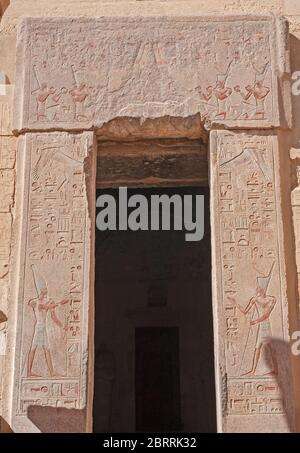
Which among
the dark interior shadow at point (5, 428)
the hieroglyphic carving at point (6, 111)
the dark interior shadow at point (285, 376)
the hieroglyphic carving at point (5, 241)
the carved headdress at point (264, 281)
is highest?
the hieroglyphic carving at point (6, 111)

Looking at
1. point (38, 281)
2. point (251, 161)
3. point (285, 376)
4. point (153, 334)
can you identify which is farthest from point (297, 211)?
point (153, 334)

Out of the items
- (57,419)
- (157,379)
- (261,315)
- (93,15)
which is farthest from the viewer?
(157,379)

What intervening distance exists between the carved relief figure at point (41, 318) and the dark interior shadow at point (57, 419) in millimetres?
249

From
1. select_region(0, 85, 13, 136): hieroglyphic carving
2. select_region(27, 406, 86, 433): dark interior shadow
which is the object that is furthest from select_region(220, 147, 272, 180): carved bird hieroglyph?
select_region(27, 406, 86, 433): dark interior shadow

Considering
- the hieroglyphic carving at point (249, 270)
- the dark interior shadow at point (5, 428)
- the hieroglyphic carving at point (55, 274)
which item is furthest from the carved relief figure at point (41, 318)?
the hieroglyphic carving at point (249, 270)

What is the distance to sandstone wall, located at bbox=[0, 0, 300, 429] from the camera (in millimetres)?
5234

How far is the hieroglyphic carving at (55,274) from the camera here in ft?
15.9

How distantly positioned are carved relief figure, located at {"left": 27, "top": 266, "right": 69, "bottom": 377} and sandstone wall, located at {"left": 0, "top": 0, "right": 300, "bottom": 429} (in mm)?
233

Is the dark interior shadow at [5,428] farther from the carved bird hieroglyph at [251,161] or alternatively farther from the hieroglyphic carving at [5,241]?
the carved bird hieroglyph at [251,161]

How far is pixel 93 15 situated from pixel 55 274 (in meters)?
2.38

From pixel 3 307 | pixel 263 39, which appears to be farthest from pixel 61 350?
pixel 263 39

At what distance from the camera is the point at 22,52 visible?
5.69 m

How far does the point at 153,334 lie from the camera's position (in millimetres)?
10281

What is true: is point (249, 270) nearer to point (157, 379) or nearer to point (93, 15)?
point (93, 15)
